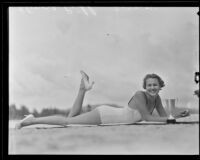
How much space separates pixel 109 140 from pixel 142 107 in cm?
41

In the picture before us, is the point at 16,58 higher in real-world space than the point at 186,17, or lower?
lower

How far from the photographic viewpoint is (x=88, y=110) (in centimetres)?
336

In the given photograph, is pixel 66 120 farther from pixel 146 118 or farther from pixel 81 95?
pixel 146 118

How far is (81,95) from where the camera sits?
11.0ft

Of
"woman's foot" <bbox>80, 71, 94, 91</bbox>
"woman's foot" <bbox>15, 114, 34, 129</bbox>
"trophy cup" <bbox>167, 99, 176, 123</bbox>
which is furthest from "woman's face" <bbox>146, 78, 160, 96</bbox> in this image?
"woman's foot" <bbox>15, 114, 34, 129</bbox>

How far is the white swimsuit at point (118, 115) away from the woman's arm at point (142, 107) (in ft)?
0.12

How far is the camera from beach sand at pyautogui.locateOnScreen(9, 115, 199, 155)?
331 centimetres

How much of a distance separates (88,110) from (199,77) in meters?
1.02

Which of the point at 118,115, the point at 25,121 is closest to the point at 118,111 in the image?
the point at 118,115

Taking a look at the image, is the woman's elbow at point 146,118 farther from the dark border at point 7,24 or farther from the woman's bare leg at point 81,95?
the woman's bare leg at point 81,95

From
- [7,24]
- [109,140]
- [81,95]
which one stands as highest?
[7,24]
